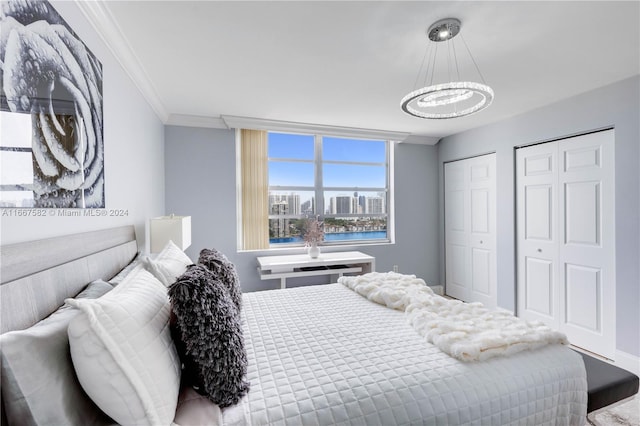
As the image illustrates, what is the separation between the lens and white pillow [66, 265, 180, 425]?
809mm

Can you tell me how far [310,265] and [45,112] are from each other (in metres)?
2.86

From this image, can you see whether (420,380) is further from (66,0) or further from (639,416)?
(66,0)

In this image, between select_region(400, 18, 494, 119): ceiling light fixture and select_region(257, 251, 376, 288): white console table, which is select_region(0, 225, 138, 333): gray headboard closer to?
select_region(400, 18, 494, 119): ceiling light fixture

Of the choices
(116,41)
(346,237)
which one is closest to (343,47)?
(116,41)

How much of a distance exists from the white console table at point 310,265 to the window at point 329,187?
1.20ft

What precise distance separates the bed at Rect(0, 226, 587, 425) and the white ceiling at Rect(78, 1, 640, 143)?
4.22 feet

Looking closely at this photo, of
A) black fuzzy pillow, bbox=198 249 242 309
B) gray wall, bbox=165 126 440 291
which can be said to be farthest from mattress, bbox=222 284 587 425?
gray wall, bbox=165 126 440 291

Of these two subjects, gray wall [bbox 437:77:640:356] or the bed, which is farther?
gray wall [bbox 437:77:640:356]

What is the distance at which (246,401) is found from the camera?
1056 mm

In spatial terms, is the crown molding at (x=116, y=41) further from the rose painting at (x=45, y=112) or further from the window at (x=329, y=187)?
the window at (x=329, y=187)

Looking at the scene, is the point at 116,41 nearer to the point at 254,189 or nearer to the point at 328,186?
the point at 254,189

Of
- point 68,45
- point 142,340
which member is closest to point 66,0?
point 68,45

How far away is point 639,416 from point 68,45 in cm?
396

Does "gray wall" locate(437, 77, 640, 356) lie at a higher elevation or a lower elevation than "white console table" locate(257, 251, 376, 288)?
higher
